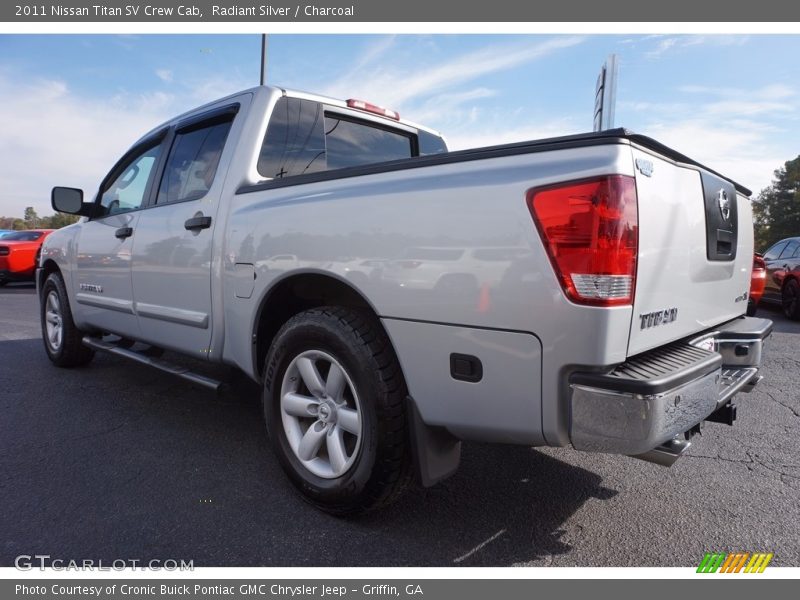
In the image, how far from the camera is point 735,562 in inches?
82.0

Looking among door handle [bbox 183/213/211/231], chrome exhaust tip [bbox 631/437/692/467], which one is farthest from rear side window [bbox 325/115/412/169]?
chrome exhaust tip [bbox 631/437/692/467]

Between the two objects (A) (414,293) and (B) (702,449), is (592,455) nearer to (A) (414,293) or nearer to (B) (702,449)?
(B) (702,449)

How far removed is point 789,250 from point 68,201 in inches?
442

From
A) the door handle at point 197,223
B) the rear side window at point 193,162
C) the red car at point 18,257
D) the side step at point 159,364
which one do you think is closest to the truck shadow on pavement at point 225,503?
the side step at point 159,364

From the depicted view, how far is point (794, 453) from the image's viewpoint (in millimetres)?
3176

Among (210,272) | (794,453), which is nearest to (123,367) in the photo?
(210,272)

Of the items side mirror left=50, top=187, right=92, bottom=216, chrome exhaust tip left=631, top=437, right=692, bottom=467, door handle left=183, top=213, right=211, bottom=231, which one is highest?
side mirror left=50, top=187, right=92, bottom=216

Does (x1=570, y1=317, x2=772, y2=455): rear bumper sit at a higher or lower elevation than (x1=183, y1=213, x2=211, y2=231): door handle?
lower

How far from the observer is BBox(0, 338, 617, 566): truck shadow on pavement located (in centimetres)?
214

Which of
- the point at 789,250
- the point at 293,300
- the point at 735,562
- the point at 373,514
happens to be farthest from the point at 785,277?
the point at 373,514

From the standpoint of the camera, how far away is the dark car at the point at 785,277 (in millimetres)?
9250

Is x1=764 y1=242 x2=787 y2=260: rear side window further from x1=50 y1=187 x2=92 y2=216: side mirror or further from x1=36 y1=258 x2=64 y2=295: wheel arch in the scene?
x1=36 y1=258 x2=64 y2=295: wheel arch

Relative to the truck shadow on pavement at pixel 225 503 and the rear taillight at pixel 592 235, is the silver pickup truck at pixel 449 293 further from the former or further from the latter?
the truck shadow on pavement at pixel 225 503

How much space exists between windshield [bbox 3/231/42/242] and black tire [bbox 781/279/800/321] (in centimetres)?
1651
